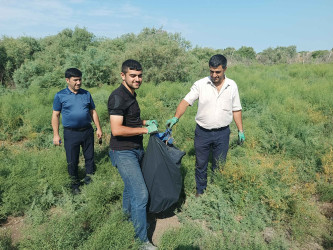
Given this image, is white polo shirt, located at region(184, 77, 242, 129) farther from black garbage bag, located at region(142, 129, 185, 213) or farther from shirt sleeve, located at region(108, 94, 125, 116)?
shirt sleeve, located at region(108, 94, 125, 116)

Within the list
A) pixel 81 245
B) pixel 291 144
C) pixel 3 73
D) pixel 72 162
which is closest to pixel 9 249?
pixel 81 245

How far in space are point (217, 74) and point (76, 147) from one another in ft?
6.96

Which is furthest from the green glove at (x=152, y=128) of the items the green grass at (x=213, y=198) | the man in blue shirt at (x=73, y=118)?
the man in blue shirt at (x=73, y=118)

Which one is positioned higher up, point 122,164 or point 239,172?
point 122,164

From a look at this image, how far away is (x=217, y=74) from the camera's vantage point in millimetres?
2588

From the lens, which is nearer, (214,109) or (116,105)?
(116,105)

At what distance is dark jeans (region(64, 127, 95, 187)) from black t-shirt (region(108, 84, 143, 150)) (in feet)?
3.59

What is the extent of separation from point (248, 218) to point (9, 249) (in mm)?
2512

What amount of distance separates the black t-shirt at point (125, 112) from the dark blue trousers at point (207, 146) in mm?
918

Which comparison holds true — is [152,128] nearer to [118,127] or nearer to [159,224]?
[118,127]

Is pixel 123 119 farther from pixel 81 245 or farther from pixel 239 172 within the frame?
pixel 239 172

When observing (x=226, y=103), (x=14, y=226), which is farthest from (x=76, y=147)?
(x=226, y=103)

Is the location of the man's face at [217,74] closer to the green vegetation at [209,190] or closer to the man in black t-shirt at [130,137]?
the man in black t-shirt at [130,137]

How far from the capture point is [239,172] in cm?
280
